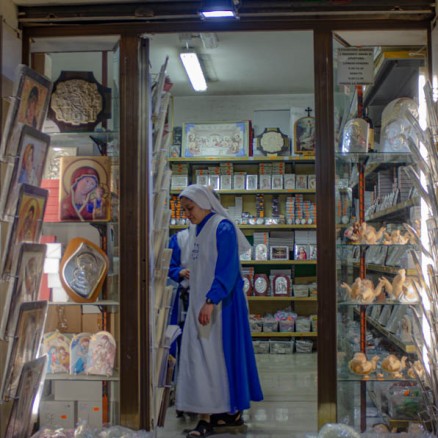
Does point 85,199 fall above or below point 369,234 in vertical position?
above

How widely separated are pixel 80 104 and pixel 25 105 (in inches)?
26.5

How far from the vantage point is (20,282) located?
277 centimetres

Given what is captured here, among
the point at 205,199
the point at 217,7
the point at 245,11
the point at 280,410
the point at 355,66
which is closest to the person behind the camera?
the point at 217,7

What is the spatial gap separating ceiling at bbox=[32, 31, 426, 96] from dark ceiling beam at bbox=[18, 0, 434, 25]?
1578mm

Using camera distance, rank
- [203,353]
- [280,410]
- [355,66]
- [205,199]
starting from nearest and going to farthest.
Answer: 1. [355,66]
2. [203,353]
3. [205,199]
4. [280,410]

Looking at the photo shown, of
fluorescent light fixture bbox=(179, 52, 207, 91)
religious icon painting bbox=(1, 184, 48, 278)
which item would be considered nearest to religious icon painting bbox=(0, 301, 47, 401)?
religious icon painting bbox=(1, 184, 48, 278)

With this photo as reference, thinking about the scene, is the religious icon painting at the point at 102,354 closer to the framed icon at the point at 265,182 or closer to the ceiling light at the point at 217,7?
the ceiling light at the point at 217,7

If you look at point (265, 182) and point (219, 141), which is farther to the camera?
point (265, 182)

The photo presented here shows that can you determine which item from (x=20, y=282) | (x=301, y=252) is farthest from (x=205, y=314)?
(x=301, y=252)

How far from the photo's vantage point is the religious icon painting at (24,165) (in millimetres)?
2699

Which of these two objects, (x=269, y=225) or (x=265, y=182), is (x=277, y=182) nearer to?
(x=265, y=182)

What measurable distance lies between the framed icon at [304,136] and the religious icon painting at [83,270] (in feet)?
16.0

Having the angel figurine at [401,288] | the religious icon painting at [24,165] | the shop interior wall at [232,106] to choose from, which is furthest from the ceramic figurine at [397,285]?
the shop interior wall at [232,106]

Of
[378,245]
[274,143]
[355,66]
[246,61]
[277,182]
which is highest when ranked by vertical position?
[246,61]
